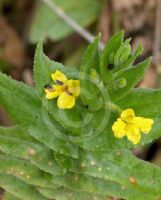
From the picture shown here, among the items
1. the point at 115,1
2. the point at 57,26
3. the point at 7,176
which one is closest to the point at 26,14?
the point at 57,26

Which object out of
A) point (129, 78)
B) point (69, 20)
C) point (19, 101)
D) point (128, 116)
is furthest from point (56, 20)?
point (128, 116)

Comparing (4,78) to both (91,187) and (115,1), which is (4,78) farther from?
(115,1)

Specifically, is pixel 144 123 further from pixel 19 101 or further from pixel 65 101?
pixel 19 101

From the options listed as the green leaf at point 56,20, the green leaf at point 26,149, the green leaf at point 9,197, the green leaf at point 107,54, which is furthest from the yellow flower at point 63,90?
the green leaf at point 56,20

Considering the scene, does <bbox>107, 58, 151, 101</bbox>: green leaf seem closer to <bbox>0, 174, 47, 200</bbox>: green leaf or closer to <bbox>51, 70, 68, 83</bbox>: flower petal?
<bbox>51, 70, 68, 83</bbox>: flower petal

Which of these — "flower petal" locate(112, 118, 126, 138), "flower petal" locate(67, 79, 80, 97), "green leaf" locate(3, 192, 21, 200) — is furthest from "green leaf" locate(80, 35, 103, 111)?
"green leaf" locate(3, 192, 21, 200)

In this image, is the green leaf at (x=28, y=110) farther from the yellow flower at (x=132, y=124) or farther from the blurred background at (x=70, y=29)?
the blurred background at (x=70, y=29)
